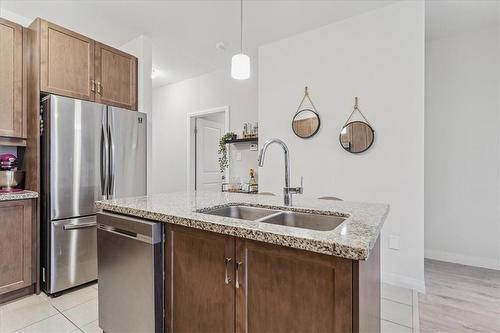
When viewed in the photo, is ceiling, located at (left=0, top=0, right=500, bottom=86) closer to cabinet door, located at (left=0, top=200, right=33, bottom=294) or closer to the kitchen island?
cabinet door, located at (left=0, top=200, right=33, bottom=294)

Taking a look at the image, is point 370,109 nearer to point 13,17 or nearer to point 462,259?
point 462,259

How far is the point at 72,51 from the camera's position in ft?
8.64

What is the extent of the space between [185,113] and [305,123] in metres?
2.59

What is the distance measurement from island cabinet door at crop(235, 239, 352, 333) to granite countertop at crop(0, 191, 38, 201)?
6.81 feet

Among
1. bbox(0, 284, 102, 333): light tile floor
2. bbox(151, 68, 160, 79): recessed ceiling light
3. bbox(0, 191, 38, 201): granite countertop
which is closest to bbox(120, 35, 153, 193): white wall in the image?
bbox(151, 68, 160, 79): recessed ceiling light

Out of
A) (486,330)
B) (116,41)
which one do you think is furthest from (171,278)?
(116,41)

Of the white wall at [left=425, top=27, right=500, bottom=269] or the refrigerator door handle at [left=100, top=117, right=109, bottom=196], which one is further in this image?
the white wall at [left=425, top=27, right=500, bottom=269]

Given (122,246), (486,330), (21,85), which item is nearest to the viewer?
(122,246)

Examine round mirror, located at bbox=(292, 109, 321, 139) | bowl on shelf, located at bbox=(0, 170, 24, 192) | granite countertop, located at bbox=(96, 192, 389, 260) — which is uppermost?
round mirror, located at bbox=(292, 109, 321, 139)

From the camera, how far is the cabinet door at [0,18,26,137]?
2365 mm

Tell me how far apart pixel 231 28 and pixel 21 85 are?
2.07 m

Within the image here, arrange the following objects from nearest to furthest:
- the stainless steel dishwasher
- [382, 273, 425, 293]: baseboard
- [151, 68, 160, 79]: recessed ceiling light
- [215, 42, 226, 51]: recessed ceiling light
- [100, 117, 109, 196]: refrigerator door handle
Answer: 1. the stainless steel dishwasher
2. [382, 273, 425, 293]: baseboard
3. [100, 117, 109, 196]: refrigerator door handle
4. [215, 42, 226, 51]: recessed ceiling light
5. [151, 68, 160, 79]: recessed ceiling light

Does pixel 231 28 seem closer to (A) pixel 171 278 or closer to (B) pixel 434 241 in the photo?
(A) pixel 171 278

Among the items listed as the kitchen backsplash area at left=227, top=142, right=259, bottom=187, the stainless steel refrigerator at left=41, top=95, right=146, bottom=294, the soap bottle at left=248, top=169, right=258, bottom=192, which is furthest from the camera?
the kitchen backsplash area at left=227, top=142, right=259, bottom=187
